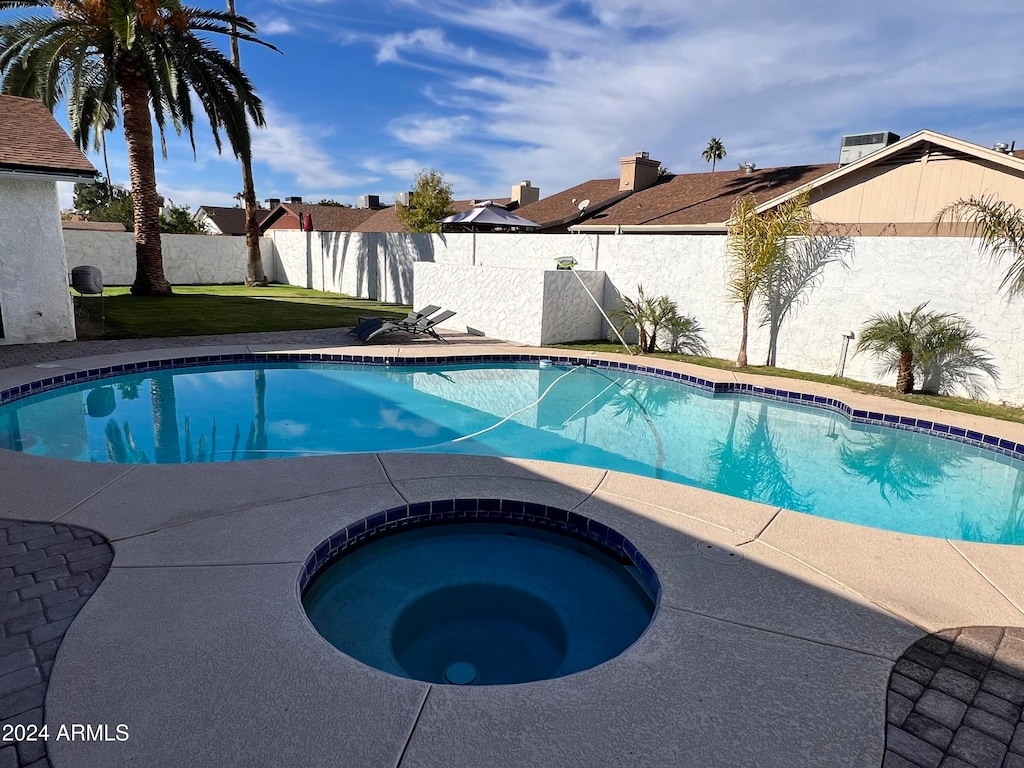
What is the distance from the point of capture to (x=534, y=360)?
11930mm

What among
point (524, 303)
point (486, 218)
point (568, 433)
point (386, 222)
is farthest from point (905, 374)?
point (386, 222)

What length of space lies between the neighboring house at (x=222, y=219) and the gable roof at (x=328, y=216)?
7.97m

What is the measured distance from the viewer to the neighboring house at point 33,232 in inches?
407

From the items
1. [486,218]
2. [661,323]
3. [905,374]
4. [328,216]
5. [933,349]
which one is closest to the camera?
[933,349]

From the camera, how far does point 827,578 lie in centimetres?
402

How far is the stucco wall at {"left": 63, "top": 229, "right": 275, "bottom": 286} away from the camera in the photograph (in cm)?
2209

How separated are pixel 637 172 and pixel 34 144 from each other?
58.6 ft

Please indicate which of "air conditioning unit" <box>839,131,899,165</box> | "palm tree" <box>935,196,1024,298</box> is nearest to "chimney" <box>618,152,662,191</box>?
"air conditioning unit" <box>839,131,899,165</box>

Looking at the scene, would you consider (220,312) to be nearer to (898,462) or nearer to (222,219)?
(898,462)

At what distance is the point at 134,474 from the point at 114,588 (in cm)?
210

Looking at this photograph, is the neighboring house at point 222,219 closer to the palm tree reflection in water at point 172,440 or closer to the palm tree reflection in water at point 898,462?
the palm tree reflection in water at point 172,440

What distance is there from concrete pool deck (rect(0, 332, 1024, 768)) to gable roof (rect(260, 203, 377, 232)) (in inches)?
1292

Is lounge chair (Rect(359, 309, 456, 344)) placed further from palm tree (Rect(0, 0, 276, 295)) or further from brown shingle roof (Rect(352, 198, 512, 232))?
brown shingle roof (Rect(352, 198, 512, 232))

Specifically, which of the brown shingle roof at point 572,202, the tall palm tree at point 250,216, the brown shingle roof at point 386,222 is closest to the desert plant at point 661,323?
the brown shingle roof at point 572,202
